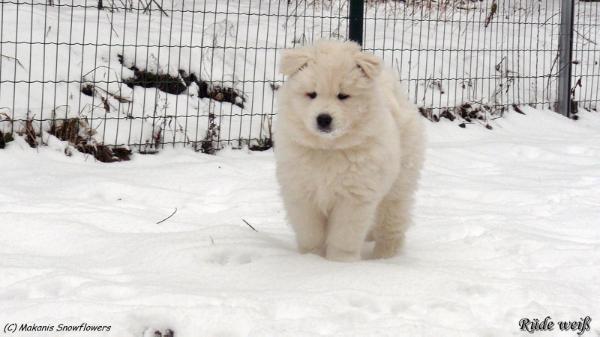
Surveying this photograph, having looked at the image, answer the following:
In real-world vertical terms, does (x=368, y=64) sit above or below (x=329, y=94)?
above

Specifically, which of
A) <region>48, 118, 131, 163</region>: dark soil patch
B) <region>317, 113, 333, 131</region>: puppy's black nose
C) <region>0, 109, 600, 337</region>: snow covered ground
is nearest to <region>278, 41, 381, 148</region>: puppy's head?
<region>317, 113, 333, 131</region>: puppy's black nose

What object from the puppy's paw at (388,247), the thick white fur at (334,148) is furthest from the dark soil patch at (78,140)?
the puppy's paw at (388,247)

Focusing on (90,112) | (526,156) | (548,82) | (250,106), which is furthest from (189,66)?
(548,82)

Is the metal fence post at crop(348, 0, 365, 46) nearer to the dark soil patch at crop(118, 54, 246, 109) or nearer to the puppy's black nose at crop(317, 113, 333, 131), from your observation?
the dark soil patch at crop(118, 54, 246, 109)

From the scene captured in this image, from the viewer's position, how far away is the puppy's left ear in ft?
11.4

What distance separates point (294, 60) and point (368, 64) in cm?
35

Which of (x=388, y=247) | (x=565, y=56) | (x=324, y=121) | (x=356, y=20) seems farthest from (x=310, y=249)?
(x=565, y=56)

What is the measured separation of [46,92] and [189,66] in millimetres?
1422

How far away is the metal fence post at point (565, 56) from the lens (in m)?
8.88

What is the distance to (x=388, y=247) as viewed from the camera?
401 cm

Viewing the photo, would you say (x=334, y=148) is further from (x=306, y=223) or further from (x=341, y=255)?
(x=341, y=255)

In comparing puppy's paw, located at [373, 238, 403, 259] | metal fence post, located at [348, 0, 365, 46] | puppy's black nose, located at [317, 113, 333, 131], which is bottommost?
puppy's paw, located at [373, 238, 403, 259]

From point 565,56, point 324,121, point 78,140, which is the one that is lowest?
point 78,140

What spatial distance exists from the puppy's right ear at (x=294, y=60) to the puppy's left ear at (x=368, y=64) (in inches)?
9.1
